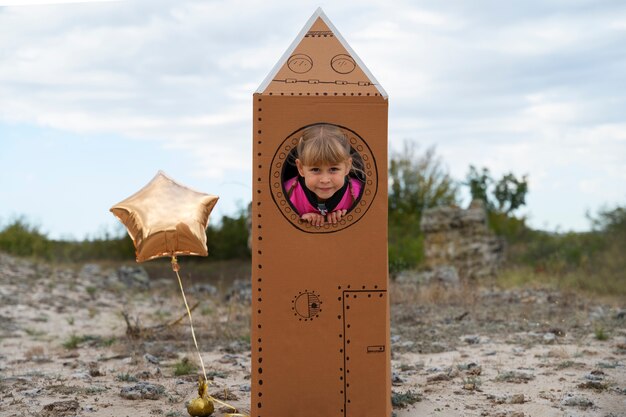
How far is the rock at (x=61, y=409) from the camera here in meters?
5.21

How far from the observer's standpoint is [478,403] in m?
5.50

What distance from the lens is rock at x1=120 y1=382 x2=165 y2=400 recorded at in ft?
18.6

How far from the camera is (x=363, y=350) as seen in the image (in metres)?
4.44

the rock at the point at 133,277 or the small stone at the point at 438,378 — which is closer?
the small stone at the point at 438,378

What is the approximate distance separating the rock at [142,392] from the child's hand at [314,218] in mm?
2200

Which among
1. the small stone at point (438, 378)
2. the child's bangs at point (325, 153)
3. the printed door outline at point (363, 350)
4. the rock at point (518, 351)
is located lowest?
the small stone at point (438, 378)

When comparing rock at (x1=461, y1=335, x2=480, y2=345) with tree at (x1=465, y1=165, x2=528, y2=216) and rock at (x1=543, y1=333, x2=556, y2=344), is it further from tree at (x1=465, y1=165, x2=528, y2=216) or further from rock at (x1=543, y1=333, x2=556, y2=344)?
tree at (x1=465, y1=165, x2=528, y2=216)

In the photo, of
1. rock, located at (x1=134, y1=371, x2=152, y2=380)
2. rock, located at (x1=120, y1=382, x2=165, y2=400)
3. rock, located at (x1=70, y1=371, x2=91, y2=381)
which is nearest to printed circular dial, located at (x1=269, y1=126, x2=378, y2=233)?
rock, located at (x1=120, y1=382, x2=165, y2=400)

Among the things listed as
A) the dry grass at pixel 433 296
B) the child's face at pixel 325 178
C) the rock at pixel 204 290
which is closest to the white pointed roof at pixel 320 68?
the child's face at pixel 325 178

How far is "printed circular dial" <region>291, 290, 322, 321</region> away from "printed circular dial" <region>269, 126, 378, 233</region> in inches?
14.8

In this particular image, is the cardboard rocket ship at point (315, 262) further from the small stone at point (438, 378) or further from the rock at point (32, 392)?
the rock at point (32, 392)

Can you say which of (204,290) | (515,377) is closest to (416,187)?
(204,290)

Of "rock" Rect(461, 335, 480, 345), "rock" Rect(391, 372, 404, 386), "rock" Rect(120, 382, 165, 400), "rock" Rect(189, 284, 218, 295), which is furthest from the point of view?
"rock" Rect(189, 284, 218, 295)

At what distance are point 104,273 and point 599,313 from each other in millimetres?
10188
